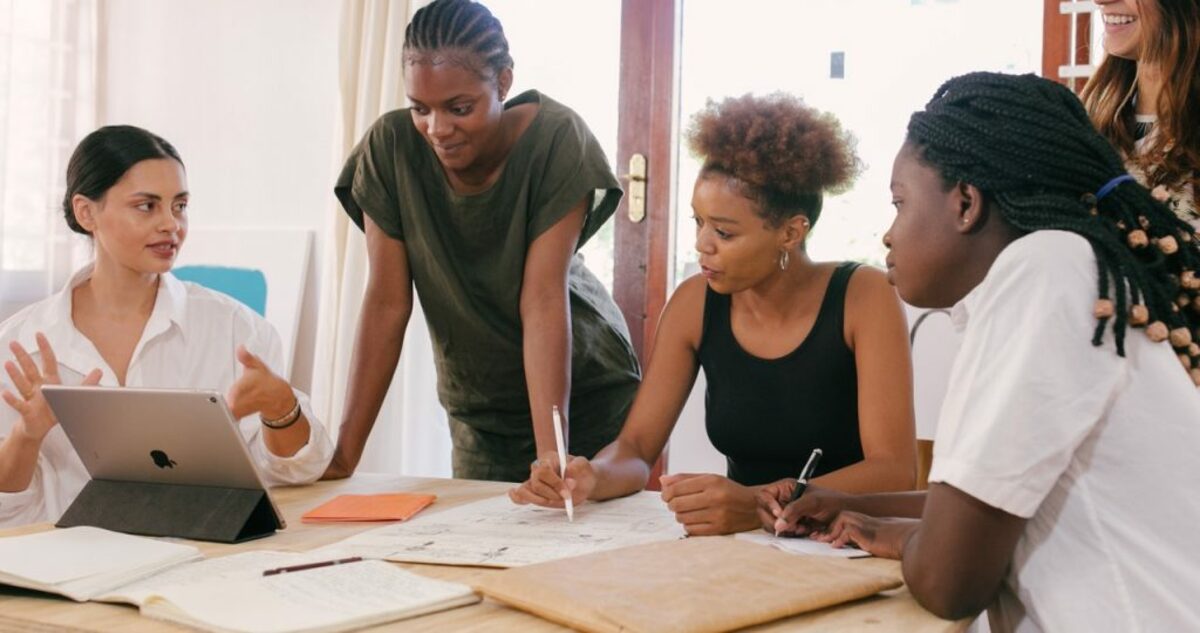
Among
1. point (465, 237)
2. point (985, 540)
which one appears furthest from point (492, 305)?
point (985, 540)

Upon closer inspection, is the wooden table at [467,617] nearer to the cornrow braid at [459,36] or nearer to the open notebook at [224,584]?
the open notebook at [224,584]

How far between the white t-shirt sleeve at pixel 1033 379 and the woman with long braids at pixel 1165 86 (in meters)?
0.80

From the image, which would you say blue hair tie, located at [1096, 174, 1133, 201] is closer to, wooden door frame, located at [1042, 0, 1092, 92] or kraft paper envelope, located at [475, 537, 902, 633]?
kraft paper envelope, located at [475, 537, 902, 633]

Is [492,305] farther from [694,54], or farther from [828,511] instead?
[694,54]

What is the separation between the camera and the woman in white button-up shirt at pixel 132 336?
1.84 metres

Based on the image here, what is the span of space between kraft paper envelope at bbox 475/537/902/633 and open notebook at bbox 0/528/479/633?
0.10m

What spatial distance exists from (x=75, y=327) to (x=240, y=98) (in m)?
2.19

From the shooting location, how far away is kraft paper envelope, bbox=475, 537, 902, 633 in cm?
107

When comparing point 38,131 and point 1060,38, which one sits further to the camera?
point 38,131

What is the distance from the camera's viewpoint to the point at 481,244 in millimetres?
2186

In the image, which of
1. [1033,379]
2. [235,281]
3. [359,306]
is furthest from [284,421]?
[235,281]

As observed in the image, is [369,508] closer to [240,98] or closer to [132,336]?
[132,336]

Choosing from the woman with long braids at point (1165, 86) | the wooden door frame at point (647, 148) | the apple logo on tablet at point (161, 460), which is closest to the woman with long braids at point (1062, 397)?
the woman with long braids at point (1165, 86)

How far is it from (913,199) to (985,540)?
0.37m
